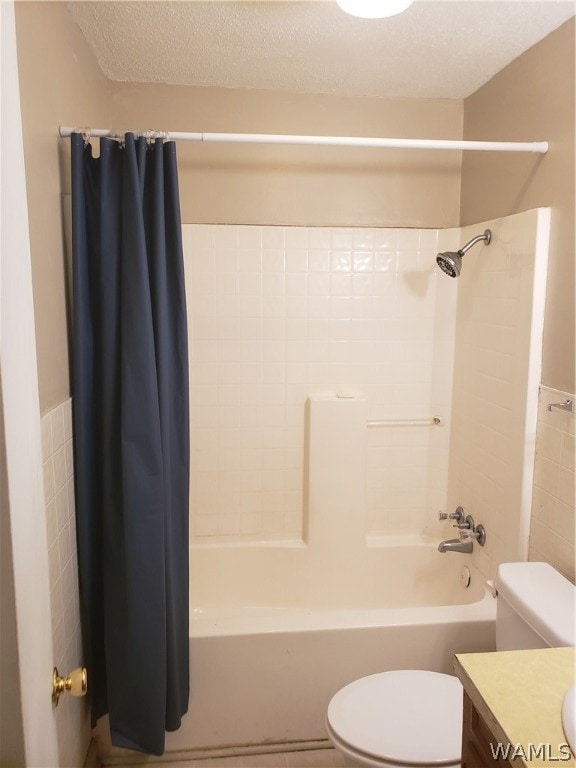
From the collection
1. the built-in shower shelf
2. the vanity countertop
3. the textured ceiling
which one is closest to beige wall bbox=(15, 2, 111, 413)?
the textured ceiling

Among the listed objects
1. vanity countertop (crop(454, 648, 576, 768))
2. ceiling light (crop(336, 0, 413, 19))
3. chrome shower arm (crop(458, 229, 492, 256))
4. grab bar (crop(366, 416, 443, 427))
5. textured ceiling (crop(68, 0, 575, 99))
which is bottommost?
vanity countertop (crop(454, 648, 576, 768))

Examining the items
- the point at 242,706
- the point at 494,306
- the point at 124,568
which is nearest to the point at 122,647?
the point at 124,568

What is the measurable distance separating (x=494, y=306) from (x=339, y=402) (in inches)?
30.2

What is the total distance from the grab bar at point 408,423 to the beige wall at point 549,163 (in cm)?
80

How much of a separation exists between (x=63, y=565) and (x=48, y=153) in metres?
1.14

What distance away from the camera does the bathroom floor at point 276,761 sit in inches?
74.0

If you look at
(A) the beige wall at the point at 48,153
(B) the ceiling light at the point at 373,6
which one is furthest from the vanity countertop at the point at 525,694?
(B) the ceiling light at the point at 373,6

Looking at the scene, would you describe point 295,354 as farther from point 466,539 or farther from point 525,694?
point 525,694

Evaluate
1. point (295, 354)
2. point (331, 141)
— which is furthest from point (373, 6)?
point (295, 354)

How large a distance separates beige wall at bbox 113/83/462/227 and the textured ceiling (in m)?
0.06

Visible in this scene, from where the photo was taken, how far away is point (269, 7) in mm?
1614

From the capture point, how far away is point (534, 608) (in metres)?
1.42

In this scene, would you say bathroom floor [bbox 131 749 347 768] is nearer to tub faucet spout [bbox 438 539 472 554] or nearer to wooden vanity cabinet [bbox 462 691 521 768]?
tub faucet spout [bbox 438 539 472 554]

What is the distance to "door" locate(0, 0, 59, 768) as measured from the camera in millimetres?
685
